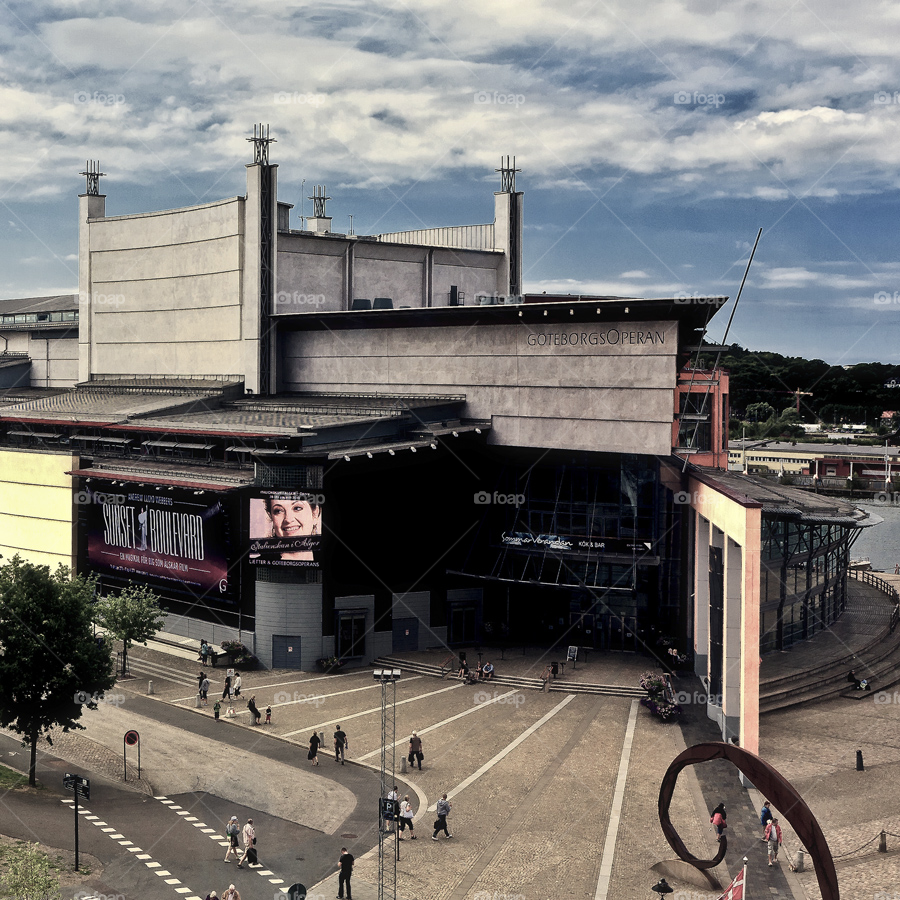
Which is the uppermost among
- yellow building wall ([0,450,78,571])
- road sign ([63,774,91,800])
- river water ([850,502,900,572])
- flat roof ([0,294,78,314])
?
flat roof ([0,294,78,314])

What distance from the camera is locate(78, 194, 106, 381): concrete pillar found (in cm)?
8950

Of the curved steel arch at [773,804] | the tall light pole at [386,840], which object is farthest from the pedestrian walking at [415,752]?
the curved steel arch at [773,804]

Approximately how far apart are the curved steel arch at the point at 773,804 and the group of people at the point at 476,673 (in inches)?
910

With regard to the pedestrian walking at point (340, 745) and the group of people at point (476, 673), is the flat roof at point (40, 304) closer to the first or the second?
the group of people at point (476, 673)

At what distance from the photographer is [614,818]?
3834 cm

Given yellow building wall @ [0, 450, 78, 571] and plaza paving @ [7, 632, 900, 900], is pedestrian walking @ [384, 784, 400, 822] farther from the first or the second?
yellow building wall @ [0, 450, 78, 571]

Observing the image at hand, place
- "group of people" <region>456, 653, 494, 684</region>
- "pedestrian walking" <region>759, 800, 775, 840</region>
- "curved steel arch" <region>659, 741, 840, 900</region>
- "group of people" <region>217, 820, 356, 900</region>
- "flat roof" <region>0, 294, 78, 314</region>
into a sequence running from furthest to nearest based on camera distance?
"flat roof" <region>0, 294, 78, 314</region> < "group of people" <region>456, 653, 494, 684</region> < "pedestrian walking" <region>759, 800, 775, 840</region> < "group of people" <region>217, 820, 356, 900</region> < "curved steel arch" <region>659, 741, 840, 900</region>

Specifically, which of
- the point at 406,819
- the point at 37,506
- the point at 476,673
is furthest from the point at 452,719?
the point at 37,506

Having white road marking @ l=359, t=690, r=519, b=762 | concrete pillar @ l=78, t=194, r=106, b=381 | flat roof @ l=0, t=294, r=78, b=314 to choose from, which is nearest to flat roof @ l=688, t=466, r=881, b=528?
white road marking @ l=359, t=690, r=519, b=762

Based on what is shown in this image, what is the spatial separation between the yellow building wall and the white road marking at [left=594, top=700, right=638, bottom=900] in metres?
40.6

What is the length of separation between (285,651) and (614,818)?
83.8 ft

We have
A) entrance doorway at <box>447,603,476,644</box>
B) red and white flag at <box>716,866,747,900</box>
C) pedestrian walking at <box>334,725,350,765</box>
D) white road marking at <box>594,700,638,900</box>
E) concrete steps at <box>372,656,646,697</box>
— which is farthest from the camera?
entrance doorway at <box>447,603,476,644</box>

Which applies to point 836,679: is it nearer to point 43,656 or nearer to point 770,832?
point 770,832

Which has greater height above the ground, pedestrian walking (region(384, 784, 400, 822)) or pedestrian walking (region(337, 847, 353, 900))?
pedestrian walking (region(384, 784, 400, 822))
